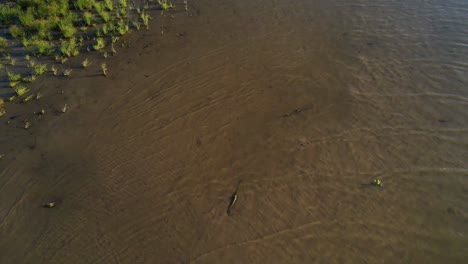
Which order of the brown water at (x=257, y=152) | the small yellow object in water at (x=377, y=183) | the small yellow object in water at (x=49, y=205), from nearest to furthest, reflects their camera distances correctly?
1. the brown water at (x=257, y=152)
2. the small yellow object in water at (x=49, y=205)
3. the small yellow object in water at (x=377, y=183)

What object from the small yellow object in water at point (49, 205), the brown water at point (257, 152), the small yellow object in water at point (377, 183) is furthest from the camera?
the small yellow object in water at point (377, 183)

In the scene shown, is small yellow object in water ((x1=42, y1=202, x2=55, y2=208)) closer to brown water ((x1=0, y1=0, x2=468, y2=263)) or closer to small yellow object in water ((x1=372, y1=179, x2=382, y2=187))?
brown water ((x1=0, y1=0, x2=468, y2=263))

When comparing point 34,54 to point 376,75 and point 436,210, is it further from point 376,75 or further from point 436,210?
point 436,210

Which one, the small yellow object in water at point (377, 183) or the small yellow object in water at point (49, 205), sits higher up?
the small yellow object in water at point (49, 205)

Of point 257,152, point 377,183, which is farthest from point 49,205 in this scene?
point 377,183

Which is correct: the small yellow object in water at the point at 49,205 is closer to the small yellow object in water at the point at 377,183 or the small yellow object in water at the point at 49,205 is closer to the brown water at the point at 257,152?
the brown water at the point at 257,152

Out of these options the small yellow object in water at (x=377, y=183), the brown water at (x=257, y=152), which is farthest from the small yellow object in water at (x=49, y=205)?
the small yellow object in water at (x=377, y=183)

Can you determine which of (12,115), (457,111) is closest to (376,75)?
(457,111)

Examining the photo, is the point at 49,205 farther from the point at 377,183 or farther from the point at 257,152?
the point at 377,183

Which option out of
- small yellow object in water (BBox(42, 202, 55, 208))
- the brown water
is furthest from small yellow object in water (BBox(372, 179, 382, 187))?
small yellow object in water (BBox(42, 202, 55, 208))

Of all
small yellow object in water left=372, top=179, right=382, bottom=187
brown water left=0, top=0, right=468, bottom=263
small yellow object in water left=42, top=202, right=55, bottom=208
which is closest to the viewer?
brown water left=0, top=0, right=468, bottom=263
